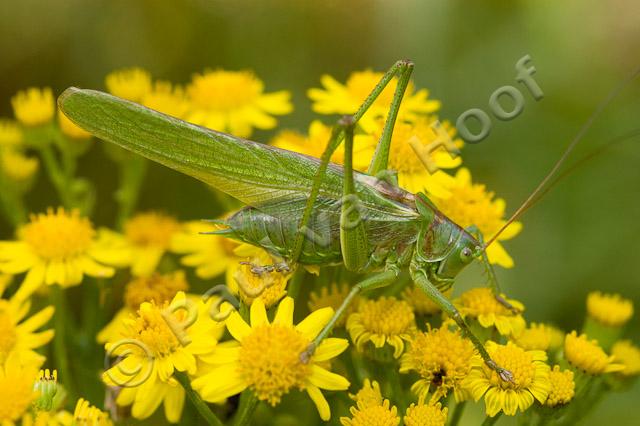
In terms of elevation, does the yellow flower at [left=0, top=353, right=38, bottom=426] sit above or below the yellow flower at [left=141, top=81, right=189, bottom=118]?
below

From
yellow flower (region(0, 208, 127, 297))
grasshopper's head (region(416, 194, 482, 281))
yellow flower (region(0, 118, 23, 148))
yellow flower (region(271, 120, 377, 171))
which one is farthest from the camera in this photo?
yellow flower (region(0, 118, 23, 148))

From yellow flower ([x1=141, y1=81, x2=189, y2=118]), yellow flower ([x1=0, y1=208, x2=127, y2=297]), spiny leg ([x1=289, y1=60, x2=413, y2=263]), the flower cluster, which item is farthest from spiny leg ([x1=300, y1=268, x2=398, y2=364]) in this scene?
yellow flower ([x1=141, y1=81, x2=189, y2=118])

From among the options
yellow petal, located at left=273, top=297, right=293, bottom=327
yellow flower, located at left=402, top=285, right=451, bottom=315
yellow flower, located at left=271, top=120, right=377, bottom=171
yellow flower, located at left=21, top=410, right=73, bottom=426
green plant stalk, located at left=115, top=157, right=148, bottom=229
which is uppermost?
green plant stalk, located at left=115, top=157, right=148, bottom=229

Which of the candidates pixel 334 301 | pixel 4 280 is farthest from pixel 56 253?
pixel 334 301

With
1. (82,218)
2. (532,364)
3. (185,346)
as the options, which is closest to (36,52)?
(82,218)

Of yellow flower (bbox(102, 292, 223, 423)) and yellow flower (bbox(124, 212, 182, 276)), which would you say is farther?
yellow flower (bbox(124, 212, 182, 276))

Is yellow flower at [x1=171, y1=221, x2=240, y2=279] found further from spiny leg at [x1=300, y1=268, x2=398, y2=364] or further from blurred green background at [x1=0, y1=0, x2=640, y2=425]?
blurred green background at [x1=0, y1=0, x2=640, y2=425]

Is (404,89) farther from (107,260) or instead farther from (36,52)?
(36,52)
